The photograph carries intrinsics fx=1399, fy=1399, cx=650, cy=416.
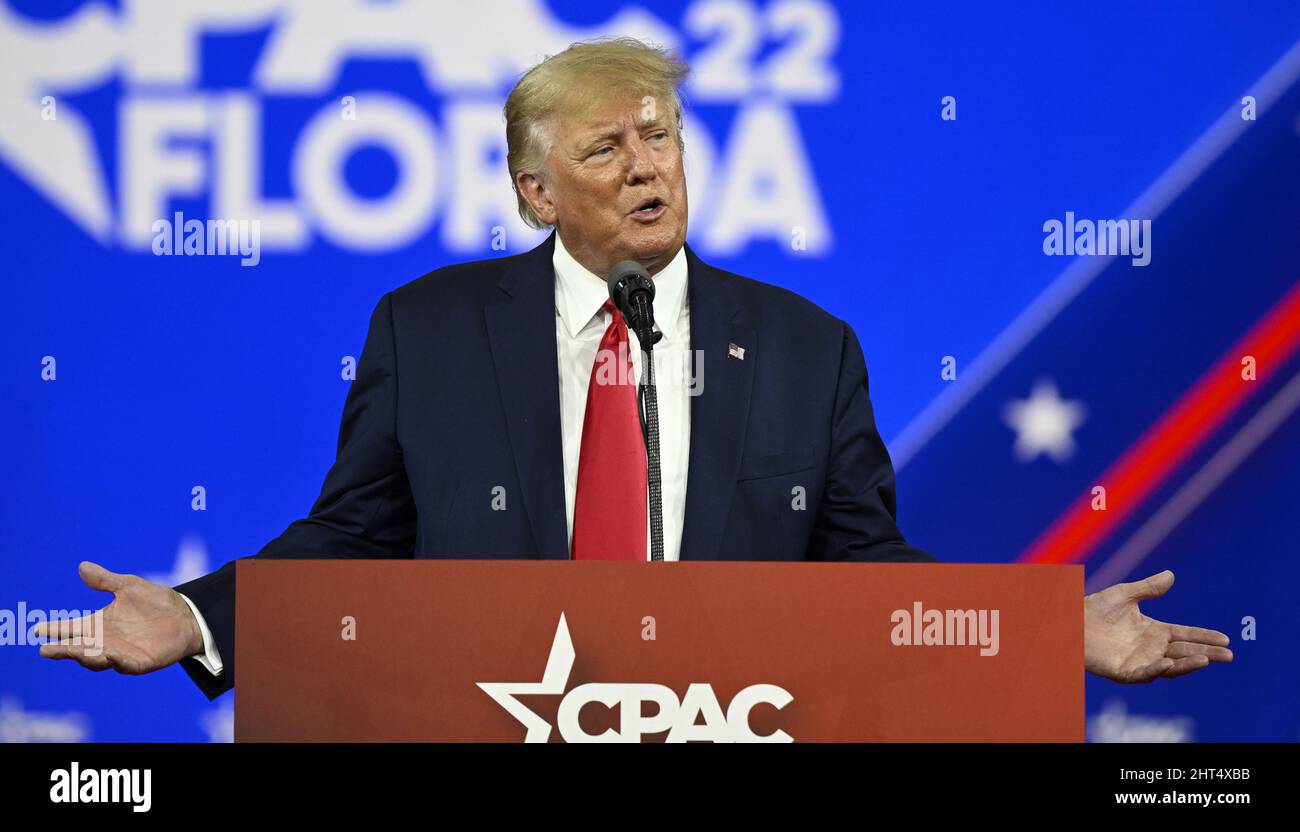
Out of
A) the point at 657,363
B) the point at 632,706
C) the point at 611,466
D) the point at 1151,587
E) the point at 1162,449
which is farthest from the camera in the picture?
the point at 1162,449

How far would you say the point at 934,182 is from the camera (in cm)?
332

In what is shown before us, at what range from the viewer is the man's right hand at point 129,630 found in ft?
5.86

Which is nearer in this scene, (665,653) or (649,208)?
Answer: (665,653)

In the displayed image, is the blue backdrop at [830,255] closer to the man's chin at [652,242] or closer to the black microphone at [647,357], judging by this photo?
the man's chin at [652,242]

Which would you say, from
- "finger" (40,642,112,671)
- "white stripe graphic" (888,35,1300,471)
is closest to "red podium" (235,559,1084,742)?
"finger" (40,642,112,671)

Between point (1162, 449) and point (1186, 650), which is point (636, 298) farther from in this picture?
point (1162, 449)

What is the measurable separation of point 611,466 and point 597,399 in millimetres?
133

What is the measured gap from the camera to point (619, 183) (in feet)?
8.14

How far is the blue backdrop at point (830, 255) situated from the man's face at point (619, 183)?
785mm

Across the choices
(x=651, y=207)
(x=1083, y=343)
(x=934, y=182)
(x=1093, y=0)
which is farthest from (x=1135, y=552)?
(x=651, y=207)

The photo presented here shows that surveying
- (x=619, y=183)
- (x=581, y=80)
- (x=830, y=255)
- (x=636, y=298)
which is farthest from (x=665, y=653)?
(x=830, y=255)

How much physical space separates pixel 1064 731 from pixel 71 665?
2548 millimetres

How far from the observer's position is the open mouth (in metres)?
2.47

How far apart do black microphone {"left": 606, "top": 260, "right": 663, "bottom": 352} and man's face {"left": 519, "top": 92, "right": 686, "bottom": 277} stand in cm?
60
